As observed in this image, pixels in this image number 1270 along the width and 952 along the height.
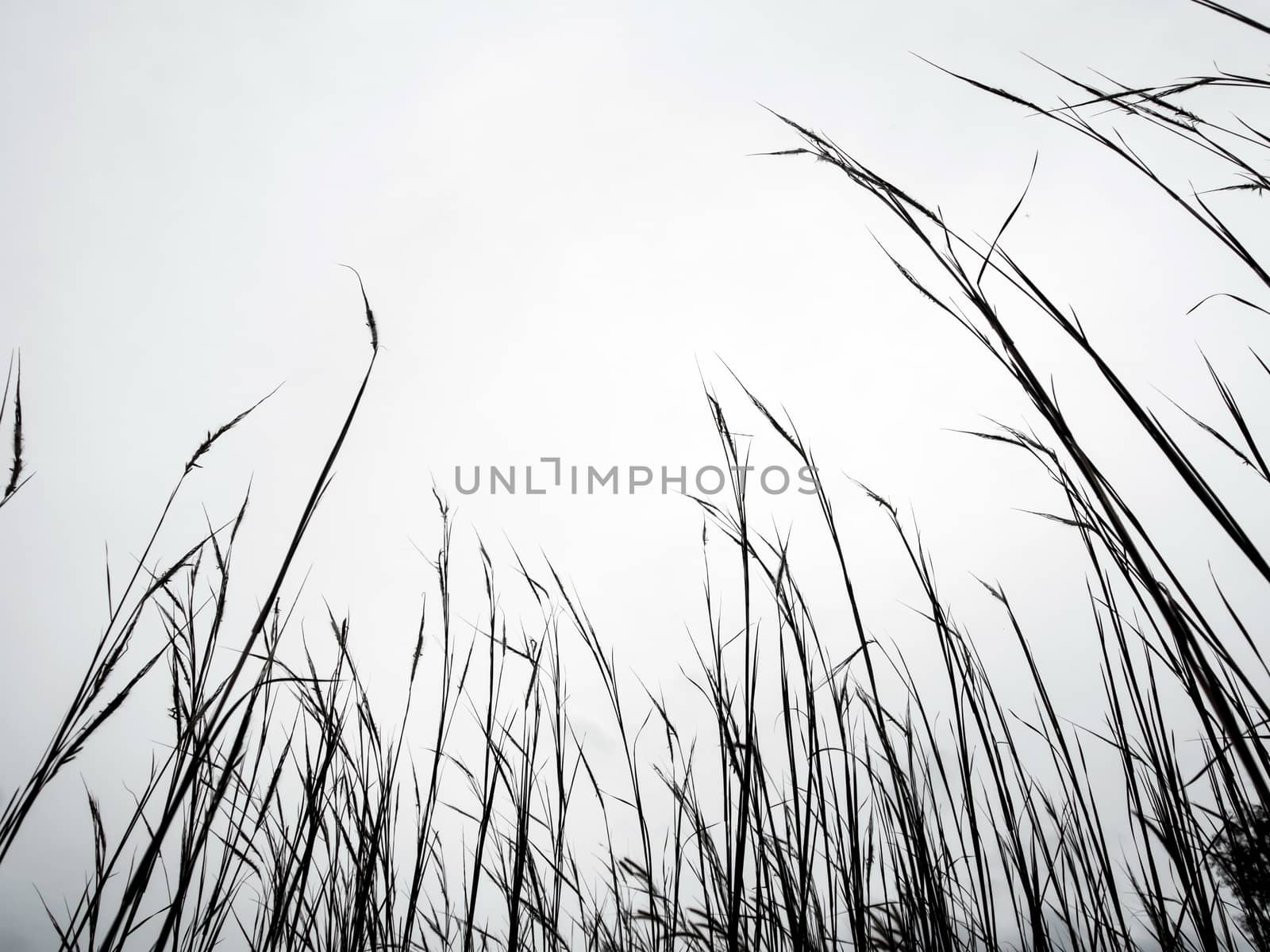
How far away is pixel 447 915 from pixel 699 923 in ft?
2.62

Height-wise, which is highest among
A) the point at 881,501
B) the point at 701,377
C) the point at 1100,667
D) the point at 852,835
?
the point at 701,377

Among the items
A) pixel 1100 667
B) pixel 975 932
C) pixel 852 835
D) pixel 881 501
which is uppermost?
pixel 881 501

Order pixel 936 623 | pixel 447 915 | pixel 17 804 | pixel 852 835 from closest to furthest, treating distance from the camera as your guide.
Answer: pixel 17 804 → pixel 852 835 → pixel 936 623 → pixel 447 915

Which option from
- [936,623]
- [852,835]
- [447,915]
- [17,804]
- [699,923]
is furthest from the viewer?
[447,915]

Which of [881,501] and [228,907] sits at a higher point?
[881,501]

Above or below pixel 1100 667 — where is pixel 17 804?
below

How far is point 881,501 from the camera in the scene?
1144mm

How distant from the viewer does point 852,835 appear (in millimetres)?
949

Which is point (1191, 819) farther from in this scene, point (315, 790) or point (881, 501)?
point (315, 790)

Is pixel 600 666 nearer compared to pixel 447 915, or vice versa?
pixel 600 666

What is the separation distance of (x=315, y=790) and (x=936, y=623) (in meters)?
0.99

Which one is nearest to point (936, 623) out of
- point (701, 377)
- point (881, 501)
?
point (881, 501)

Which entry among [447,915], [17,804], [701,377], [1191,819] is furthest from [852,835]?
[447,915]

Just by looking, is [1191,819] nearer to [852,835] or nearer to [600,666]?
[852,835]
